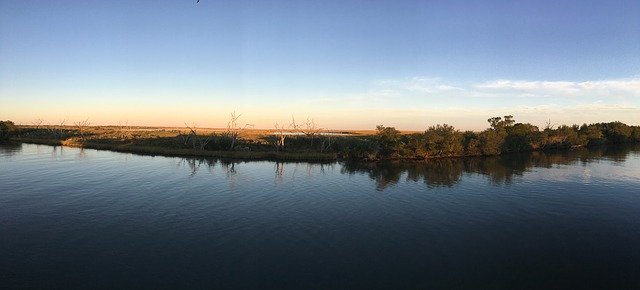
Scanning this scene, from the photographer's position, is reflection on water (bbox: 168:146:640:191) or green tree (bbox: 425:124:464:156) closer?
reflection on water (bbox: 168:146:640:191)

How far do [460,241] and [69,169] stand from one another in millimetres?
51275

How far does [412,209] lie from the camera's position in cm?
3412

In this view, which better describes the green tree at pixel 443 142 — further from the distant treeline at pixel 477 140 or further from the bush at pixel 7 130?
the bush at pixel 7 130

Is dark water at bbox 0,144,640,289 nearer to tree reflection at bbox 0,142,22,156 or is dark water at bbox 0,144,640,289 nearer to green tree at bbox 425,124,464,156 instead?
green tree at bbox 425,124,464,156

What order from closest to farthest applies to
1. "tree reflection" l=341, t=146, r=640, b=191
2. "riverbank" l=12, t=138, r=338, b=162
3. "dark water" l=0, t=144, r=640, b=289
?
"dark water" l=0, t=144, r=640, b=289 → "tree reflection" l=341, t=146, r=640, b=191 → "riverbank" l=12, t=138, r=338, b=162

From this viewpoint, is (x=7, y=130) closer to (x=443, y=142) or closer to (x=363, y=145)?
(x=363, y=145)

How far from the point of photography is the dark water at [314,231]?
1998cm

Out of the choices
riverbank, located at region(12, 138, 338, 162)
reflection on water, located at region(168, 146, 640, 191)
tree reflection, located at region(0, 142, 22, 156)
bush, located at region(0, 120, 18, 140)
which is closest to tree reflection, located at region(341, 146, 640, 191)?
reflection on water, located at region(168, 146, 640, 191)

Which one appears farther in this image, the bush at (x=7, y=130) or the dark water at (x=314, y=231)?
the bush at (x=7, y=130)

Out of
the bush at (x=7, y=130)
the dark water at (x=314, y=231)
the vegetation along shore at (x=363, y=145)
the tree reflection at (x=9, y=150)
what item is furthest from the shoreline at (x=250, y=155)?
the bush at (x=7, y=130)

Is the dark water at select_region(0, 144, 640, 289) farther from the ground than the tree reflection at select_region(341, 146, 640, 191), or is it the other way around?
the tree reflection at select_region(341, 146, 640, 191)

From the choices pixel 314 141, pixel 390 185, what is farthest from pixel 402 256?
pixel 314 141

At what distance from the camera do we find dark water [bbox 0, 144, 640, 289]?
20.0m

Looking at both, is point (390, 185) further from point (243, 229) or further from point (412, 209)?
point (243, 229)
